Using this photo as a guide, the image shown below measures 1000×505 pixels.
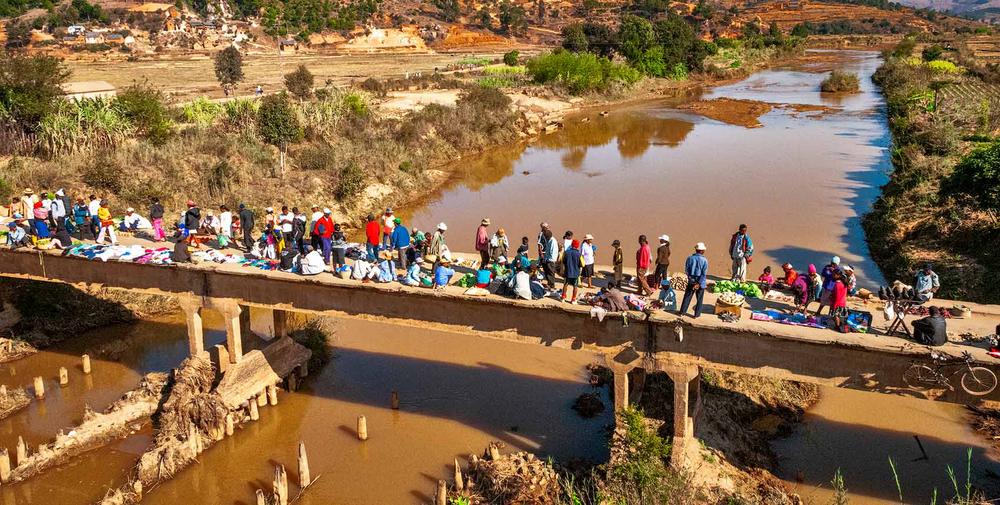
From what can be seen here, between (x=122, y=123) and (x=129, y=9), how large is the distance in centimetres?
8738

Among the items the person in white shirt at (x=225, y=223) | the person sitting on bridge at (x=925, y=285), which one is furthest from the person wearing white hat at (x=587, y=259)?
the person in white shirt at (x=225, y=223)

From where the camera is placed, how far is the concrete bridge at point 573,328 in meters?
11.9

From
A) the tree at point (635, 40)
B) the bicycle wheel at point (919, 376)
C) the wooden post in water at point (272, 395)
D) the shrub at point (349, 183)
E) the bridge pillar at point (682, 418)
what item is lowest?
the wooden post in water at point (272, 395)

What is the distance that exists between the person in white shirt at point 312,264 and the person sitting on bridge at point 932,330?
10896mm

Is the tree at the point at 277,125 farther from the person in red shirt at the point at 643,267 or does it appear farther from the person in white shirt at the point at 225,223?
the person in red shirt at the point at 643,267

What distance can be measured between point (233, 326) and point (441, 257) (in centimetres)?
484

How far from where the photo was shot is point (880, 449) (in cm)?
1471

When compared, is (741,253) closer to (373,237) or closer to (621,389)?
(621,389)

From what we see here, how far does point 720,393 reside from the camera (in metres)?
15.8

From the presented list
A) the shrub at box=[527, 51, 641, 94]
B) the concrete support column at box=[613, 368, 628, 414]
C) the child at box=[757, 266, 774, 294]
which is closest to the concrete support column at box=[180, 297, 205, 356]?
the concrete support column at box=[613, 368, 628, 414]

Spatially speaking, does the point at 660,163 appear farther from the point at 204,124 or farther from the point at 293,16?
the point at 293,16

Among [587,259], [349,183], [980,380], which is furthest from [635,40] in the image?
[980,380]

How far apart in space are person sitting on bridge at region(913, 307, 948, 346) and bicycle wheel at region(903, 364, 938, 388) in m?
0.40

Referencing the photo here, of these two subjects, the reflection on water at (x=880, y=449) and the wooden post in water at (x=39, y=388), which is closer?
the reflection on water at (x=880, y=449)
